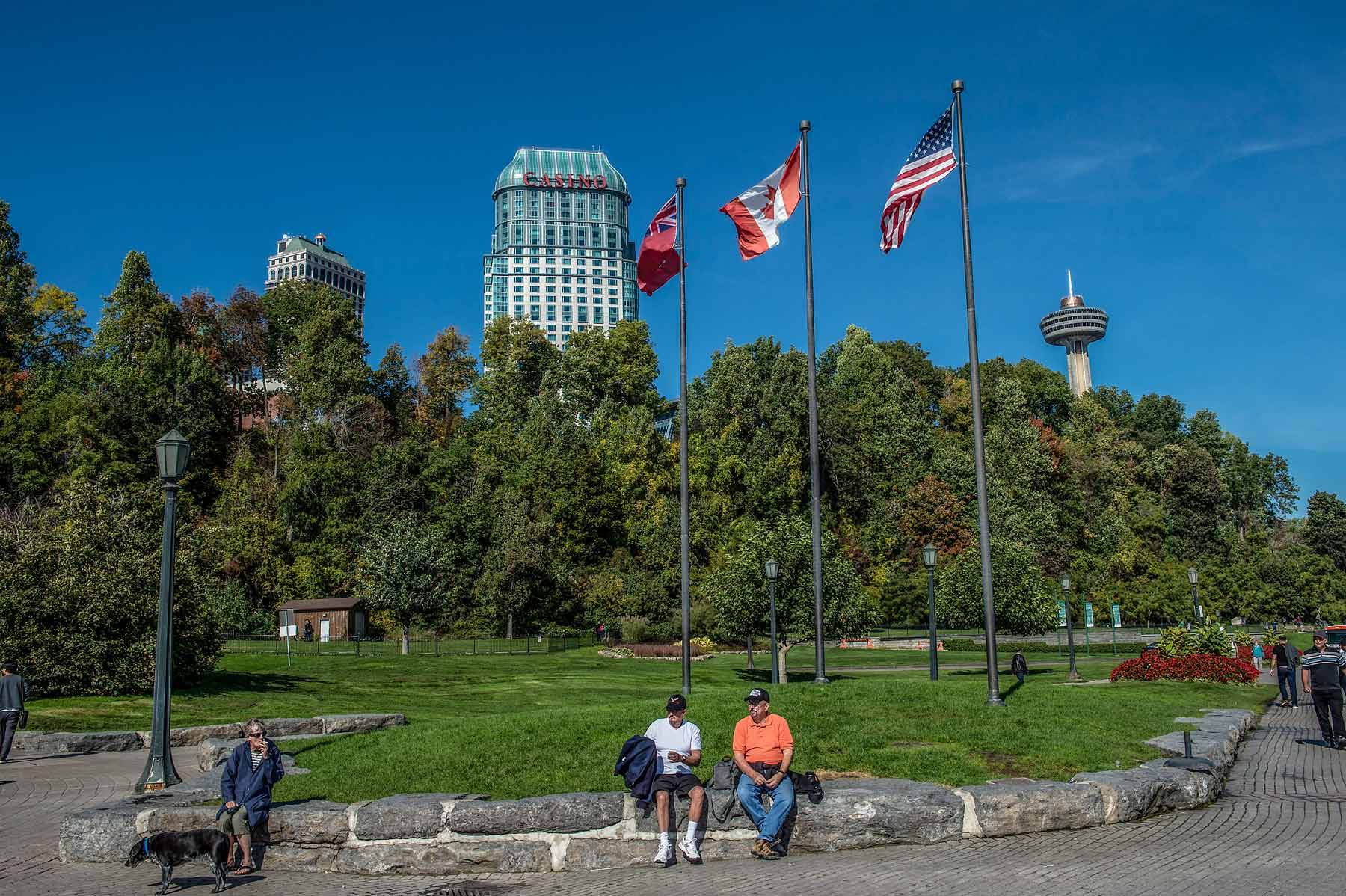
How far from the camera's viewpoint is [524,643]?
2034 inches

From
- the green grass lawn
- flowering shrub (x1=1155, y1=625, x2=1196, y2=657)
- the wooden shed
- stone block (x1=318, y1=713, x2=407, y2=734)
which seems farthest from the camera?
the wooden shed

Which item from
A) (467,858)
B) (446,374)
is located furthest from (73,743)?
(446,374)

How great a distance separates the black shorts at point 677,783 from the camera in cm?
984

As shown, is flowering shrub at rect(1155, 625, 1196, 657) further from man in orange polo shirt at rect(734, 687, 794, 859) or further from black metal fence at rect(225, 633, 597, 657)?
black metal fence at rect(225, 633, 597, 657)

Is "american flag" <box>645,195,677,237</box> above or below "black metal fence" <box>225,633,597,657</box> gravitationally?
above

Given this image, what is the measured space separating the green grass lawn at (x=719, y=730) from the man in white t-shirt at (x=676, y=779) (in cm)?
143

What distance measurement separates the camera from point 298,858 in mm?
10211

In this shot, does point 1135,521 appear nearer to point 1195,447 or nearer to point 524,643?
point 1195,447

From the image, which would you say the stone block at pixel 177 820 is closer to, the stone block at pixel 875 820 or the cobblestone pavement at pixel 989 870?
the cobblestone pavement at pixel 989 870

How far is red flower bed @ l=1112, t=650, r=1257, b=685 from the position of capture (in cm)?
2698

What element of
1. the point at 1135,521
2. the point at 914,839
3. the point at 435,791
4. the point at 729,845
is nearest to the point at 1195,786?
the point at 914,839

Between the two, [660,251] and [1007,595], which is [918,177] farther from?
[1007,595]

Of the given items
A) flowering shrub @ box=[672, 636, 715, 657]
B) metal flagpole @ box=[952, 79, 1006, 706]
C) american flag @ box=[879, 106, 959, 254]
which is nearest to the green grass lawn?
metal flagpole @ box=[952, 79, 1006, 706]

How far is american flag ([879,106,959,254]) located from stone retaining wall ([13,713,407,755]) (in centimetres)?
1388
